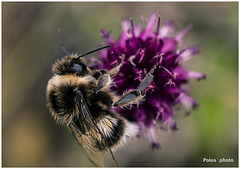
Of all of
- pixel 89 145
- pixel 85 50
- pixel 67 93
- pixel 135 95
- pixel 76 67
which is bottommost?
pixel 89 145

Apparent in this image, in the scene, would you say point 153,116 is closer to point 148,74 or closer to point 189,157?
point 148,74

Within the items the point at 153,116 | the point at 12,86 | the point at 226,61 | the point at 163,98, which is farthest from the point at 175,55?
the point at 12,86

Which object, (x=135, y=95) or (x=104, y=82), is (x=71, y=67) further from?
(x=135, y=95)

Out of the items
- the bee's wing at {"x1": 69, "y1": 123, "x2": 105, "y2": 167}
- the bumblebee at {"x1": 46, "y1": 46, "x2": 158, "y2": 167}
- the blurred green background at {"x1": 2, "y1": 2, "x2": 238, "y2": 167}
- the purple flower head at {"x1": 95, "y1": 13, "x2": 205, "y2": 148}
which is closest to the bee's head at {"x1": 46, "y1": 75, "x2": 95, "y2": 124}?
the bumblebee at {"x1": 46, "y1": 46, "x2": 158, "y2": 167}

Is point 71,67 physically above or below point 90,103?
above

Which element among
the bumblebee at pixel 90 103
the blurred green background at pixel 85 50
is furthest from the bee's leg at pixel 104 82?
the blurred green background at pixel 85 50

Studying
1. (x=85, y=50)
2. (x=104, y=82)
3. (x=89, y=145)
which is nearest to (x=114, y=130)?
(x=89, y=145)
